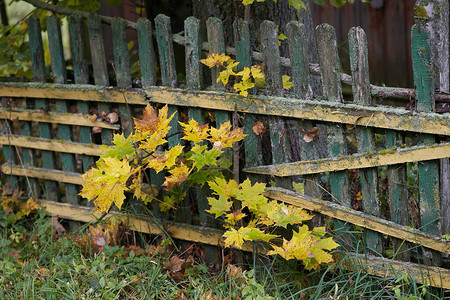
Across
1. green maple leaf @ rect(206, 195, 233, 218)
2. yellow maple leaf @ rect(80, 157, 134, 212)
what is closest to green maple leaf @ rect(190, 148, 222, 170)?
green maple leaf @ rect(206, 195, 233, 218)

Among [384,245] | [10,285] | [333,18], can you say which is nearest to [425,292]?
[384,245]

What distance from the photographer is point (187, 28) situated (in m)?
3.17

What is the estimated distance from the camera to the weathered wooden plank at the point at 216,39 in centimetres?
307

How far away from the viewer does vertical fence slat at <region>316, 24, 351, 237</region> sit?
9.04 ft

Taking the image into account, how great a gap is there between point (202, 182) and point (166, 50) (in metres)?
0.89

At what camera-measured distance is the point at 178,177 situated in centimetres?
285

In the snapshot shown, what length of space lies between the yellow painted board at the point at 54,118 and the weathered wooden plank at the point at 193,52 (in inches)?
28.1

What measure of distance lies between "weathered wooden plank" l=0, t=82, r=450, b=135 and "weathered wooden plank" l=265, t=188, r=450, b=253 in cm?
48

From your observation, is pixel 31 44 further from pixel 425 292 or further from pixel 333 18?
pixel 333 18

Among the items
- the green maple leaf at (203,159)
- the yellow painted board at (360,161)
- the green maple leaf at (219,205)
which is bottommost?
the green maple leaf at (219,205)

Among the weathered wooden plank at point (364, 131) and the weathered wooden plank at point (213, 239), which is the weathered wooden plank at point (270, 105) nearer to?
the weathered wooden plank at point (364, 131)

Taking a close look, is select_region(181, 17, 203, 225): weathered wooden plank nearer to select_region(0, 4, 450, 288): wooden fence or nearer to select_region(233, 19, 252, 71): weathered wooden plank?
select_region(0, 4, 450, 288): wooden fence

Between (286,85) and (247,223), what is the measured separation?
89 centimetres

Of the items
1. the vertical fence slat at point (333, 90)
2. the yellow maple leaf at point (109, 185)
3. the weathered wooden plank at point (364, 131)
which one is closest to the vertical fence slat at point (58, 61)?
the yellow maple leaf at point (109, 185)
